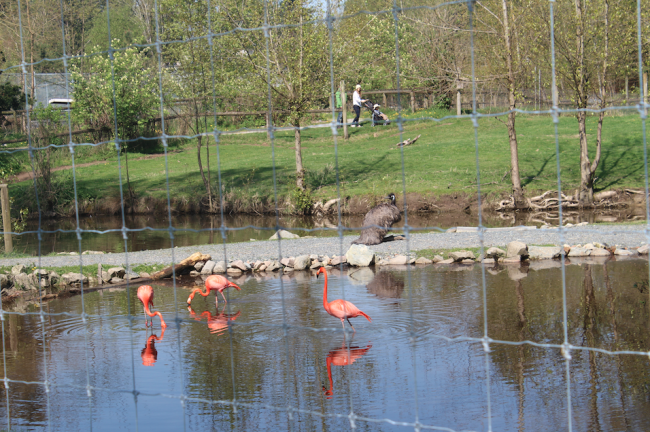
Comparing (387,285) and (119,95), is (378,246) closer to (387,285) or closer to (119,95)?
(387,285)

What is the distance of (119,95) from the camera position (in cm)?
2639

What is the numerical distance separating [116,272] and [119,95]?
1633cm

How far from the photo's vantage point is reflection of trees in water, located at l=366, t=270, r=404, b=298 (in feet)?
31.9

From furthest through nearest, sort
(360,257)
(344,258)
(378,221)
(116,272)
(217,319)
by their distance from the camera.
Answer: (378,221)
(344,258)
(360,257)
(116,272)
(217,319)

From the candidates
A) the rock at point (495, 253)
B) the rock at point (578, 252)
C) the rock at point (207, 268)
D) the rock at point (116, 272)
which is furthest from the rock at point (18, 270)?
the rock at point (578, 252)

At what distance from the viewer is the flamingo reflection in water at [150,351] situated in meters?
7.15

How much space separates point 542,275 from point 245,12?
9.78 metres

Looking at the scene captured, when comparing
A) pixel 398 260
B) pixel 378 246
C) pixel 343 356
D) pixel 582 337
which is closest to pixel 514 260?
pixel 398 260

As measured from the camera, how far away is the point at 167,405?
5.93m

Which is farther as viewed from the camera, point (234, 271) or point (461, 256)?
point (234, 271)

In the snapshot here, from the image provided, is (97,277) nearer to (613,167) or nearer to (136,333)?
(136,333)

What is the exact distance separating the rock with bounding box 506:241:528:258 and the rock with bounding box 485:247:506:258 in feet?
0.30

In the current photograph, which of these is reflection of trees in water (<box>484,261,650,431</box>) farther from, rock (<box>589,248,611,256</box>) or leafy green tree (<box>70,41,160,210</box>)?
leafy green tree (<box>70,41,160,210</box>)

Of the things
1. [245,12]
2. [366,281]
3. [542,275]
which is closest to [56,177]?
[245,12]
